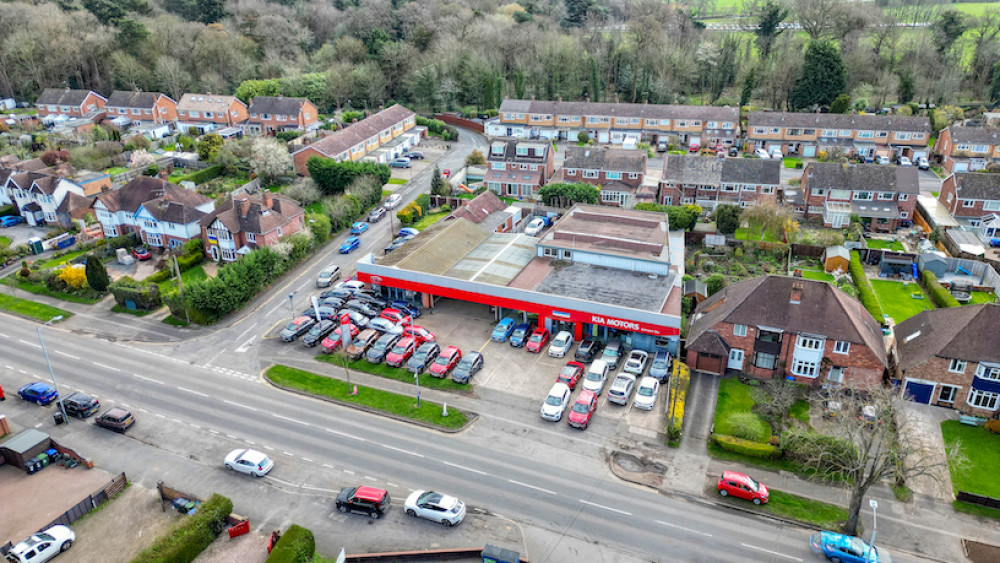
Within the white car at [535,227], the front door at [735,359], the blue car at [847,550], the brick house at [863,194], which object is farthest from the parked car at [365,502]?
the brick house at [863,194]

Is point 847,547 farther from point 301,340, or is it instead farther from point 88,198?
point 88,198

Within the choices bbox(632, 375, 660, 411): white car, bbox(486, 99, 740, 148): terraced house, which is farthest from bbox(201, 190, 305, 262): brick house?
bbox(486, 99, 740, 148): terraced house

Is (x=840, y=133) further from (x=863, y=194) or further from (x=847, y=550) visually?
(x=847, y=550)

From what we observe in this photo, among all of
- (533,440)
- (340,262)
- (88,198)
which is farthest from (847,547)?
(88,198)

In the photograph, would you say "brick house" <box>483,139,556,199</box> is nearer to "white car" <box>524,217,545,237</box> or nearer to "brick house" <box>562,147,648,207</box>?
"brick house" <box>562,147,648,207</box>

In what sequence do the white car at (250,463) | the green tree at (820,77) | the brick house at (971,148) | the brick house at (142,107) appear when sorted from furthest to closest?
the brick house at (142,107) → the green tree at (820,77) → the brick house at (971,148) → the white car at (250,463)

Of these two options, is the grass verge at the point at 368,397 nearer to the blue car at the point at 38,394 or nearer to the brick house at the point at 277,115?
the blue car at the point at 38,394
